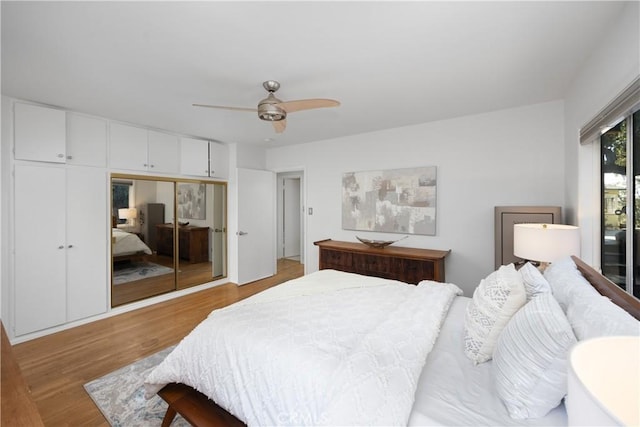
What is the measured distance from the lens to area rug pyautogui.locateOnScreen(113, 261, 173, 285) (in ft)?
11.5

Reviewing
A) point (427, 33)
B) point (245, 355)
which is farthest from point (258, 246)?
point (427, 33)

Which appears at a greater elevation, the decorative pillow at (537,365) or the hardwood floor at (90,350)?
the decorative pillow at (537,365)

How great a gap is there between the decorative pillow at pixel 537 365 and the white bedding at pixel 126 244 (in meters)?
4.09

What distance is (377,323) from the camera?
5.24ft

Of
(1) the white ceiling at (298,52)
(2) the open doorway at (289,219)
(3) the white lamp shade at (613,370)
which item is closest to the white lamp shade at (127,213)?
(1) the white ceiling at (298,52)

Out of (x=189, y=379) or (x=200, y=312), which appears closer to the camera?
(x=189, y=379)

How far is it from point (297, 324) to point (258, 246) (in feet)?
11.4

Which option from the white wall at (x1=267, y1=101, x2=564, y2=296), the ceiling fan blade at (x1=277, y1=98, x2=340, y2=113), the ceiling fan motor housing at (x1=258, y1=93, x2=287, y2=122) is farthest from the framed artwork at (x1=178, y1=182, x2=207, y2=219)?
the ceiling fan blade at (x1=277, y1=98, x2=340, y2=113)

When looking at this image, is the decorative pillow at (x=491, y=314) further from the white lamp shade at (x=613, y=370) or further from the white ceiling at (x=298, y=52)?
the white ceiling at (x=298, y=52)

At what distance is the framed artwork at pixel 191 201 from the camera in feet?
13.5

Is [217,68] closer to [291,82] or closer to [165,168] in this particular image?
[291,82]

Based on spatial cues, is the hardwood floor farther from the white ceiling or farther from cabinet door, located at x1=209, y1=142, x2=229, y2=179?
the white ceiling

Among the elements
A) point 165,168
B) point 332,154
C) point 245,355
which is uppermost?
point 332,154

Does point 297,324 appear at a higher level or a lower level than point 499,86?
lower
